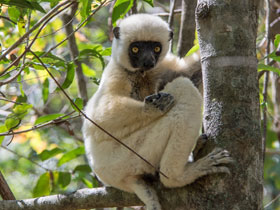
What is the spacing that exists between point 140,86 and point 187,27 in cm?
123

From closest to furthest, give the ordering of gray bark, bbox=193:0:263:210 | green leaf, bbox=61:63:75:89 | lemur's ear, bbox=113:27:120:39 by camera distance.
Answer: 1. gray bark, bbox=193:0:263:210
2. green leaf, bbox=61:63:75:89
3. lemur's ear, bbox=113:27:120:39

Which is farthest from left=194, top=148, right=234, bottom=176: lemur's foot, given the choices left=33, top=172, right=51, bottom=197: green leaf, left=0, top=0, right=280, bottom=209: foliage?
left=33, top=172, right=51, bottom=197: green leaf

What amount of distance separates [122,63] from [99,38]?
3.62 meters

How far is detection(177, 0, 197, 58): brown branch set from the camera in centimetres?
487

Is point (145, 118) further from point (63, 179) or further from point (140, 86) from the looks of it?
point (63, 179)

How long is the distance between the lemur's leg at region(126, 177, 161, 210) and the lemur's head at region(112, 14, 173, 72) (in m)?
1.46

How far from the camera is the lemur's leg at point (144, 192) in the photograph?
3.11 m

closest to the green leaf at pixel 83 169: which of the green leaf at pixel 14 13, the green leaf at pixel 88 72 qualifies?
the green leaf at pixel 88 72

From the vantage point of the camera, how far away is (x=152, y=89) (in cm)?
421

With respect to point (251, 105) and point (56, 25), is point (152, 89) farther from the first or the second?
point (56, 25)

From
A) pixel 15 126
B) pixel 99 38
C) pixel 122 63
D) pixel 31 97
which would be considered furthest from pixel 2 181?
pixel 99 38

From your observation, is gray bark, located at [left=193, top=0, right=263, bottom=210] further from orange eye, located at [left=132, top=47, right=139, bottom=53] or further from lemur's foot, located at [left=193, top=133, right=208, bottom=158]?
orange eye, located at [left=132, top=47, right=139, bottom=53]

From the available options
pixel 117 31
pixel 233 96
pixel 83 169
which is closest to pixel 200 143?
pixel 233 96

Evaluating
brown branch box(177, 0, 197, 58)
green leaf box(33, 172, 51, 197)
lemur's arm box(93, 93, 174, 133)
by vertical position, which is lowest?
green leaf box(33, 172, 51, 197)
